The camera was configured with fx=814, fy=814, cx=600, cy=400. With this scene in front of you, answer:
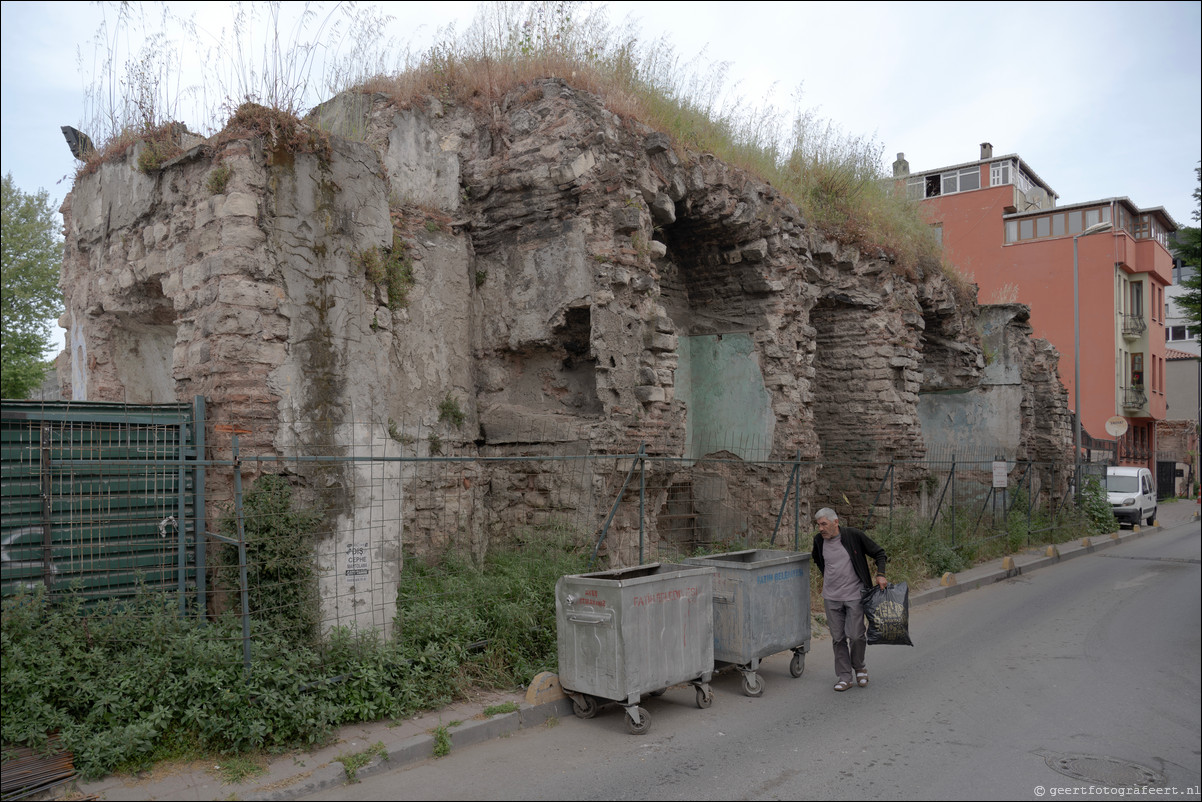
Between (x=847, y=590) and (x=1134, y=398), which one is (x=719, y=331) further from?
(x=1134, y=398)

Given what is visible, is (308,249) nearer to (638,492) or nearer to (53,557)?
(53,557)

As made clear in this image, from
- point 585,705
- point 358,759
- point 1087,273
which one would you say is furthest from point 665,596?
point 1087,273

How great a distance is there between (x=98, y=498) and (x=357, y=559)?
2046 millimetres

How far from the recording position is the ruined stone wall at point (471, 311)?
695 centimetres

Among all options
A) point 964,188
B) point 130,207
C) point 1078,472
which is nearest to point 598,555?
point 130,207

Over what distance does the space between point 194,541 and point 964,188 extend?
38754 mm

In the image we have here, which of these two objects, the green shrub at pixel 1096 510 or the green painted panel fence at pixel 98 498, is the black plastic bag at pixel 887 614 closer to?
the green painted panel fence at pixel 98 498

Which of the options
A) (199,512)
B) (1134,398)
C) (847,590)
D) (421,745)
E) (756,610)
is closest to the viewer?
(421,745)

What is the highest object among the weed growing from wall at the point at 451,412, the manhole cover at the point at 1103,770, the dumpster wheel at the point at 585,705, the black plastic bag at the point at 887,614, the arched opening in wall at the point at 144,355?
the arched opening in wall at the point at 144,355

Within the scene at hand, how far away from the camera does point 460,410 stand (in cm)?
930

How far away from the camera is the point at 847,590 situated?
7316 millimetres

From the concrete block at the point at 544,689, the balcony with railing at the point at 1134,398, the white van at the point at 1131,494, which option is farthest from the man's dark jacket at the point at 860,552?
the balcony with railing at the point at 1134,398

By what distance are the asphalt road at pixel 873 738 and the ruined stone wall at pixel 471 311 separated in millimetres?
2211

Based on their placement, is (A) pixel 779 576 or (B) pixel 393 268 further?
(B) pixel 393 268
